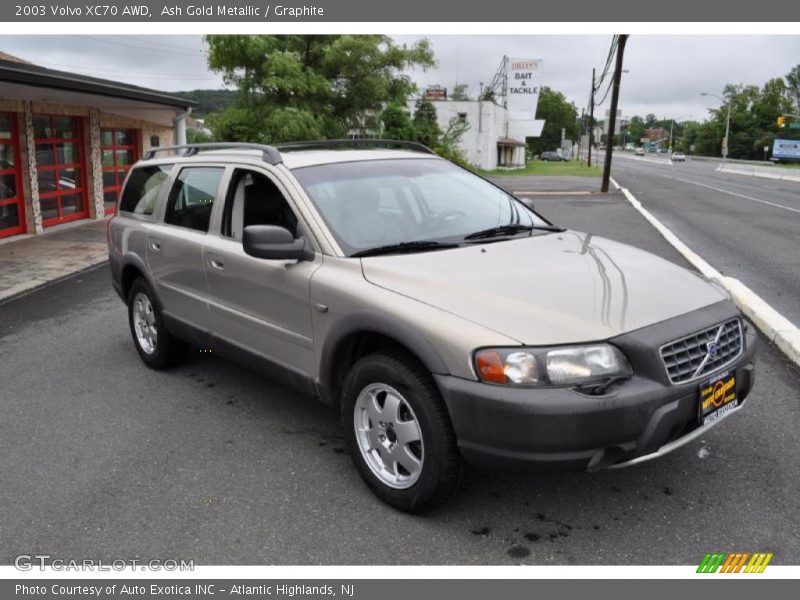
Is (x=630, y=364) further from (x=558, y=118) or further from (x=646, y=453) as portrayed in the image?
(x=558, y=118)

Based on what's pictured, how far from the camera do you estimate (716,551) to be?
122 inches

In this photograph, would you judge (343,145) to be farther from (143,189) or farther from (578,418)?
(578,418)

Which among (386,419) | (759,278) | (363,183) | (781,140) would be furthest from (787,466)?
(781,140)

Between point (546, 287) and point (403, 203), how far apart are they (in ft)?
4.42

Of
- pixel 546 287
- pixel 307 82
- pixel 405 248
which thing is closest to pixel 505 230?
pixel 405 248

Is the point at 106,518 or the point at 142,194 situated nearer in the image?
the point at 106,518

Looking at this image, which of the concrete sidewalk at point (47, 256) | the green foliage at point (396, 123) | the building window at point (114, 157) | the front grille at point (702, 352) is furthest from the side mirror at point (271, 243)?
the green foliage at point (396, 123)

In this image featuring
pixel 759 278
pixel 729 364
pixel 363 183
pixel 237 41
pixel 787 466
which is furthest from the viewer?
pixel 237 41

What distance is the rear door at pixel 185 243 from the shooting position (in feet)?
15.8

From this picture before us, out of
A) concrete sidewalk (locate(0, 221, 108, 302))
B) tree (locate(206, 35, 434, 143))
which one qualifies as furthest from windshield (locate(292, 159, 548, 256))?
tree (locate(206, 35, 434, 143))

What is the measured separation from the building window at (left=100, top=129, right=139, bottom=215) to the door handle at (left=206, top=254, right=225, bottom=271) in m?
14.5

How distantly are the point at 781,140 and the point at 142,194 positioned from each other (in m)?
94.5

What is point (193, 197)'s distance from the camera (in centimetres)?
511

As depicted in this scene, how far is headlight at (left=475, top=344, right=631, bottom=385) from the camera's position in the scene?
2.93 metres
